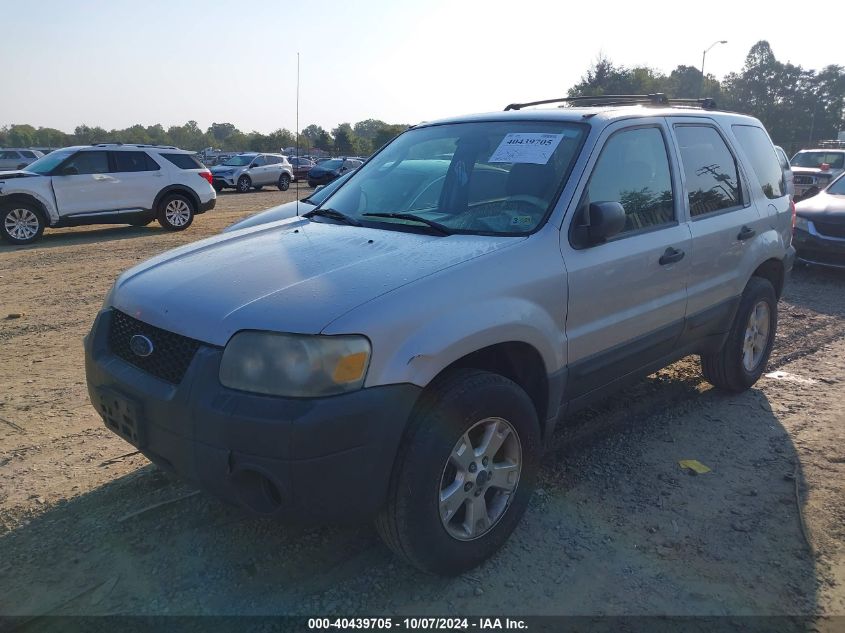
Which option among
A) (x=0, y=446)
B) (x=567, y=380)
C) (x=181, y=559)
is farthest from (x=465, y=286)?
(x=0, y=446)

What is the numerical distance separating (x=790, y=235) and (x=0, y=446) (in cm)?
544

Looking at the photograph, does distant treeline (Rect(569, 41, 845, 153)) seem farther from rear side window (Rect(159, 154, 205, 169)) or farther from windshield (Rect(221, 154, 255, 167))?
rear side window (Rect(159, 154, 205, 169))

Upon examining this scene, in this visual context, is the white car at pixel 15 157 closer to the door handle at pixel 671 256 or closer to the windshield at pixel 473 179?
the windshield at pixel 473 179

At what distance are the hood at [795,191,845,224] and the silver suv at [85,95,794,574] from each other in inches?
224

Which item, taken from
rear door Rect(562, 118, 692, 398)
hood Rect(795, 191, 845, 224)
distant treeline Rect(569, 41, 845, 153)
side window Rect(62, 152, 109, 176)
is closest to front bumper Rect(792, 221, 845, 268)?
hood Rect(795, 191, 845, 224)

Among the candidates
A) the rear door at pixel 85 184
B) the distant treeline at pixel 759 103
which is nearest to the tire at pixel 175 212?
the rear door at pixel 85 184

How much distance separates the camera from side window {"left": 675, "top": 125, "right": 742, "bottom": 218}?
404cm

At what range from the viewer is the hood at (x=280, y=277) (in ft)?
8.10

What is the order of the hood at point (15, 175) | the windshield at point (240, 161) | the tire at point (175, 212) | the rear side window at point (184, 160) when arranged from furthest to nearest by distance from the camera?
the windshield at point (240, 161) < the rear side window at point (184, 160) < the tire at point (175, 212) < the hood at point (15, 175)

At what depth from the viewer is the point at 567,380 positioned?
3.21 m

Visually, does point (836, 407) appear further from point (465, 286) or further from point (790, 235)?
point (465, 286)

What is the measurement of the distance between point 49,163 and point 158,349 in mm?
11887

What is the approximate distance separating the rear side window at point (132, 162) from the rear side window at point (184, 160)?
35 cm

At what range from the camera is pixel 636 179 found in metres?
3.65
